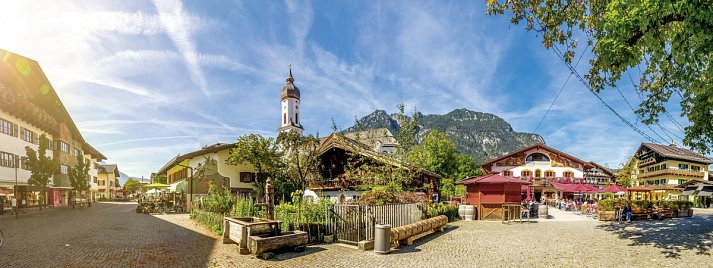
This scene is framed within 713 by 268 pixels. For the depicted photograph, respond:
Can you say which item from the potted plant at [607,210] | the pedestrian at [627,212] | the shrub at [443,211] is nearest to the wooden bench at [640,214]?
the pedestrian at [627,212]

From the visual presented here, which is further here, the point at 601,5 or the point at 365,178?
the point at 365,178

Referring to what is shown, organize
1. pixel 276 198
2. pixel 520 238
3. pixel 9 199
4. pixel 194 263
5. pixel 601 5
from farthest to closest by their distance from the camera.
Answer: pixel 9 199
pixel 276 198
pixel 520 238
pixel 601 5
pixel 194 263

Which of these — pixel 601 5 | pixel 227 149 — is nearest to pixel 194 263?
pixel 601 5

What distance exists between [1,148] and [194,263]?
33.7m

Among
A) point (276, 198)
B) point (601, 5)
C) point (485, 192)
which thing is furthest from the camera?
point (276, 198)

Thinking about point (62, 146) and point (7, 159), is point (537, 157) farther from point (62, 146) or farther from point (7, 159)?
point (62, 146)

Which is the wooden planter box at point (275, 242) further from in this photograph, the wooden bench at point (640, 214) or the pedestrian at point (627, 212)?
the wooden bench at point (640, 214)

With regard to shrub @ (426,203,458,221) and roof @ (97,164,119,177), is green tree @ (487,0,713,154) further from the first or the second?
roof @ (97,164,119,177)

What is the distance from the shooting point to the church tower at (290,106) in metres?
87.9

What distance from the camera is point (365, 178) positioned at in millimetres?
25766

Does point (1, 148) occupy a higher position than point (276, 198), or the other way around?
point (1, 148)

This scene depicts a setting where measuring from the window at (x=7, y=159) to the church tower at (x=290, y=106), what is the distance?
55557 millimetres

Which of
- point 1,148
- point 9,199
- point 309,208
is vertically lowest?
point 9,199

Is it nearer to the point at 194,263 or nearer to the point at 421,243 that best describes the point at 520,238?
the point at 421,243
